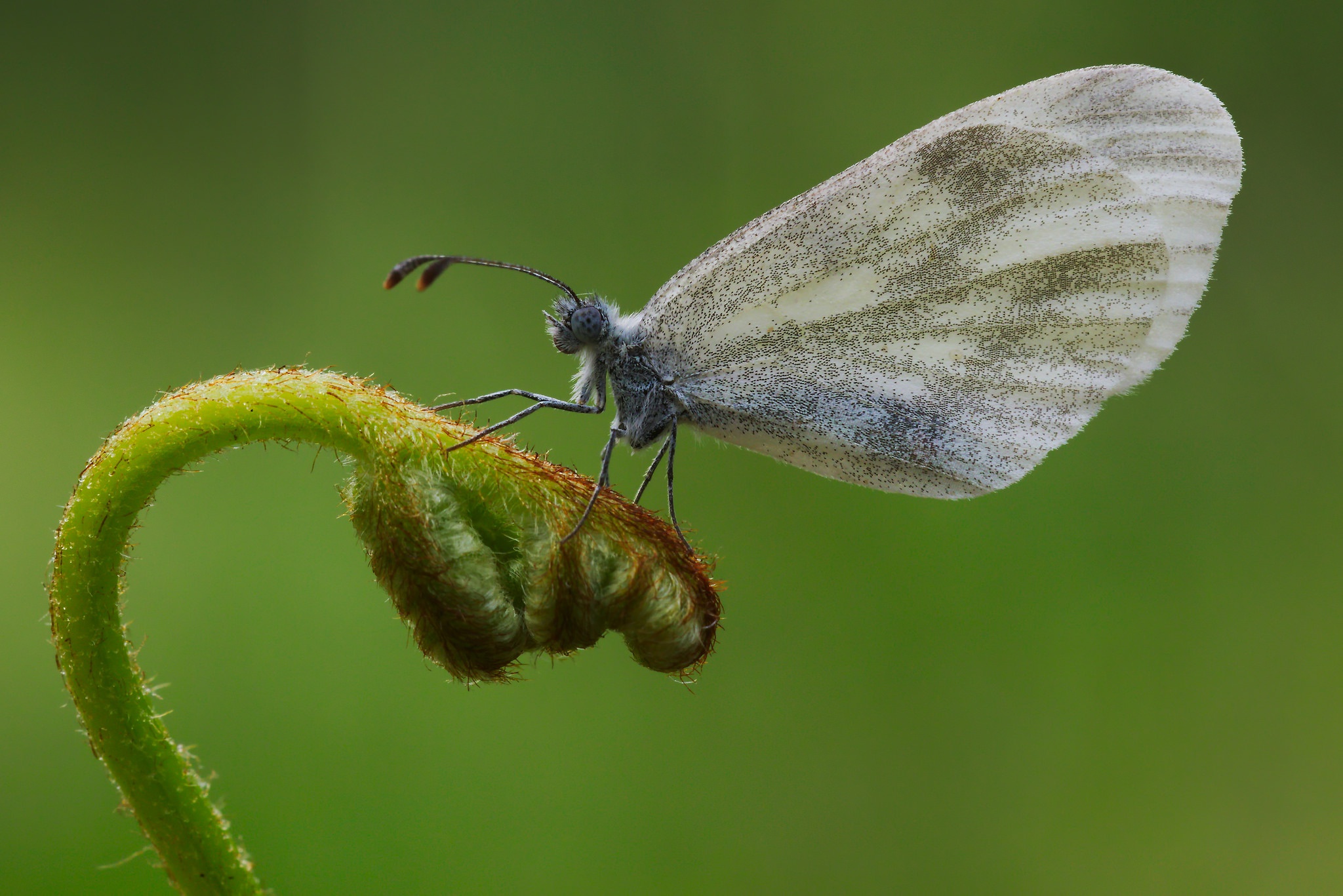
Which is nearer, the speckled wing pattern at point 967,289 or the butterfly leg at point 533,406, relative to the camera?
the butterfly leg at point 533,406

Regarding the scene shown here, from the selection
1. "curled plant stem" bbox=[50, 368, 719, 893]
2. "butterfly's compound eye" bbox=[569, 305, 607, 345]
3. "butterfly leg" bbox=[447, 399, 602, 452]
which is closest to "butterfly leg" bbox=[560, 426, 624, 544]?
"curled plant stem" bbox=[50, 368, 719, 893]

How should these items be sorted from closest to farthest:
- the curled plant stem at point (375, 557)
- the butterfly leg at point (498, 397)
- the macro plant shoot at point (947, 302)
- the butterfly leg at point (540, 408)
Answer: the curled plant stem at point (375, 557), the butterfly leg at point (540, 408), the butterfly leg at point (498, 397), the macro plant shoot at point (947, 302)

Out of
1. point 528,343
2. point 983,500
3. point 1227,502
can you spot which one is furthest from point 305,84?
point 1227,502

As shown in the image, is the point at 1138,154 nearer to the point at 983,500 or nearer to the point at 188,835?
the point at 983,500

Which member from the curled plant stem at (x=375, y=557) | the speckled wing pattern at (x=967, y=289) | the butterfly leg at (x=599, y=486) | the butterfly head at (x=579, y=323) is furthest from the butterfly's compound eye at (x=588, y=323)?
the curled plant stem at (x=375, y=557)

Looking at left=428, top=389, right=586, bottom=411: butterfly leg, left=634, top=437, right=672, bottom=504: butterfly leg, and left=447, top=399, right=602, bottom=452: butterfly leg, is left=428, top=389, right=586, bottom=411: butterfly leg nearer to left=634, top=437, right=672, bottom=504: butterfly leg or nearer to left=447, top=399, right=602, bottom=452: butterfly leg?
left=447, top=399, right=602, bottom=452: butterfly leg

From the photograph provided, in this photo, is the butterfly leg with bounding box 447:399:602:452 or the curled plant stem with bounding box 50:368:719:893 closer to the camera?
the curled plant stem with bounding box 50:368:719:893

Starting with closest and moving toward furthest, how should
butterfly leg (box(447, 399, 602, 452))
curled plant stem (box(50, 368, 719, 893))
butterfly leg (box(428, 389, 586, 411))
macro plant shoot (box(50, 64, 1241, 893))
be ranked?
curled plant stem (box(50, 368, 719, 893)) < butterfly leg (box(447, 399, 602, 452)) < butterfly leg (box(428, 389, 586, 411)) < macro plant shoot (box(50, 64, 1241, 893))

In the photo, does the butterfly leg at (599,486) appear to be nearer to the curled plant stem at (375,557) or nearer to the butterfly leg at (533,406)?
the curled plant stem at (375,557)
